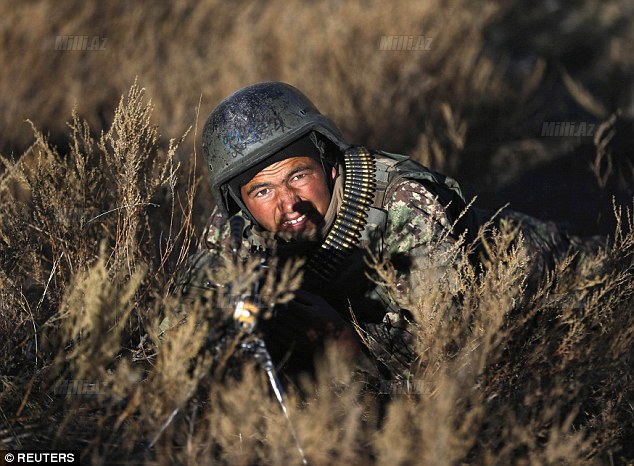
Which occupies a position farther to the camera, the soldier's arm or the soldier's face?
the soldier's face

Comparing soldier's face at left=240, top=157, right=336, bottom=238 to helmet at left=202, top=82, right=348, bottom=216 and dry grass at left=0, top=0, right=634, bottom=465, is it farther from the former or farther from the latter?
dry grass at left=0, top=0, right=634, bottom=465

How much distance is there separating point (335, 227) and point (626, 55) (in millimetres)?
6818

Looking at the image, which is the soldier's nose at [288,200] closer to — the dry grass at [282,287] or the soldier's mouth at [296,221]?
the soldier's mouth at [296,221]

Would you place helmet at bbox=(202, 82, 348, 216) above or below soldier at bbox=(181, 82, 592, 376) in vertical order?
above

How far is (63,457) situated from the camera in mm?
3156

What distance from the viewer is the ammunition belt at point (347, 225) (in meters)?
4.02

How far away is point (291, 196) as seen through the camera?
13.1 ft

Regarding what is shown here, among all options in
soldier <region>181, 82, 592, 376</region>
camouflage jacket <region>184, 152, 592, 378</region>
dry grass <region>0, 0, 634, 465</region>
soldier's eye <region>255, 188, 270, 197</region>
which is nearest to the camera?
dry grass <region>0, 0, 634, 465</region>

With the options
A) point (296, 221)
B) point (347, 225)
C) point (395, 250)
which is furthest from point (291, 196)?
point (395, 250)

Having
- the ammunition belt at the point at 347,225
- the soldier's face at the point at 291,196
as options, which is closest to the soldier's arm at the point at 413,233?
the ammunition belt at the point at 347,225

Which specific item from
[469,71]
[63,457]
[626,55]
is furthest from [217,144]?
[626,55]

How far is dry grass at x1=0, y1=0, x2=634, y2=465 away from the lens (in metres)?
2.96

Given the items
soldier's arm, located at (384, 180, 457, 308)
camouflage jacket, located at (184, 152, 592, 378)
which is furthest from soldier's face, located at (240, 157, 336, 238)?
Answer: soldier's arm, located at (384, 180, 457, 308)

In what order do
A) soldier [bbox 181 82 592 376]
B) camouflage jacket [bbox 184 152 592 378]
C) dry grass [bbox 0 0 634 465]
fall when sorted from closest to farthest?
1. dry grass [bbox 0 0 634 465]
2. camouflage jacket [bbox 184 152 592 378]
3. soldier [bbox 181 82 592 376]
